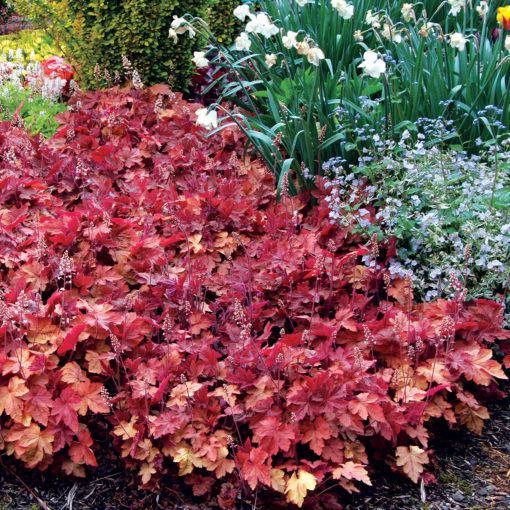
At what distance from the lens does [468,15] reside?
4395mm

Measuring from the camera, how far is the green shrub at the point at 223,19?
17.0 ft

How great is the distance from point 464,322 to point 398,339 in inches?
13.0

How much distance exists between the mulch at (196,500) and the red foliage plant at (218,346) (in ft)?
0.20

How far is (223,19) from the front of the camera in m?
5.23

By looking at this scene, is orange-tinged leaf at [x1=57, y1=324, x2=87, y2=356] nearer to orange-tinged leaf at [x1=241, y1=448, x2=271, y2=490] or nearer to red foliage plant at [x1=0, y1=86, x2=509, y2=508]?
red foliage plant at [x1=0, y1=86, x2=509, y2=508]

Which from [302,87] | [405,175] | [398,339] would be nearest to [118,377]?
[398,339]

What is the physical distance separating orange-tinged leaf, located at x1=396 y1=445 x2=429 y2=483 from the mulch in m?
0.09

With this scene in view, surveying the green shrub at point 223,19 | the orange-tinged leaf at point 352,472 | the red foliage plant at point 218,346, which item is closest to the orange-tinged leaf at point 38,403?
the red foliage plant at point 218,346

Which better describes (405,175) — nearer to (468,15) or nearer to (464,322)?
(464,322)

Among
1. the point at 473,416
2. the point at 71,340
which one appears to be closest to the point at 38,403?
the point at 71,340

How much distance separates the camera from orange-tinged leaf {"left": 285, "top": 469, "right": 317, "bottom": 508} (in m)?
1.84

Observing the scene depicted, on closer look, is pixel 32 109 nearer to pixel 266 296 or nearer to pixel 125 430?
pixel 266 296

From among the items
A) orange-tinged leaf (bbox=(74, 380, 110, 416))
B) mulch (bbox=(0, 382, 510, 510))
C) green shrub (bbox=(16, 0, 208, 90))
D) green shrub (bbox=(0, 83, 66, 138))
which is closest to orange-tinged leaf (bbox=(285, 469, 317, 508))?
mulch (bbox=(0, 382, 510, 510))

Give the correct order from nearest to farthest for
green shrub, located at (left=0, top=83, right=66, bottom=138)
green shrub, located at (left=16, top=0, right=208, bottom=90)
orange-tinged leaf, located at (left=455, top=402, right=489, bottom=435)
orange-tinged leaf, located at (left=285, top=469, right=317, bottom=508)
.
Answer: orange-tinged leaf, located at (left=285, top=469, right=317, bottom=508), orange-tinged leaf, located at (left=455, top=402, right=489, bottom=435), green shrub, located at (left=0, top=83, right=66, bottom=138), green shrub, located at (left=16, top=0, right=208, bottom=90)
